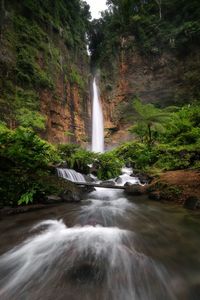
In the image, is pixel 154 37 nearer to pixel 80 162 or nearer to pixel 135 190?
pixel 80 162

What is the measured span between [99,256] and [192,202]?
3290 millimetres

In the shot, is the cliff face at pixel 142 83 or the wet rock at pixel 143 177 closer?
the wet rock at pixel 143 177

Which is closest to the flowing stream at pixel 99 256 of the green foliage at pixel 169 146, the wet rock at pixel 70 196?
the wet rock at pixel 70 196

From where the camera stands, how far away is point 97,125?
25.8 m

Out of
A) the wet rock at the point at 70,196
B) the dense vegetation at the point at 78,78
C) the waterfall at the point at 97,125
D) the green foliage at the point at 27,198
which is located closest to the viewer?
the green foliage at the point at 27,198

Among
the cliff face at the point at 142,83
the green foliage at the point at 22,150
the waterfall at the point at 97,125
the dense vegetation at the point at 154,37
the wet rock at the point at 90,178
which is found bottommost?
the wet rock at the point at 90,178

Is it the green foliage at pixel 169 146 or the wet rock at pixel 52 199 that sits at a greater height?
the green foliage at pixel 169 146

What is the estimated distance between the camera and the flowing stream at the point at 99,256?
2248 mm

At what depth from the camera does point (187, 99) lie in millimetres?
22453

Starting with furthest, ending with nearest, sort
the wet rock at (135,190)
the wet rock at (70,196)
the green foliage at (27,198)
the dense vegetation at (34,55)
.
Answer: the dense vegetation at (34,55) → the wet rock at (135,190) → the wet rock at (70,196) → the green foliage at (27,198)

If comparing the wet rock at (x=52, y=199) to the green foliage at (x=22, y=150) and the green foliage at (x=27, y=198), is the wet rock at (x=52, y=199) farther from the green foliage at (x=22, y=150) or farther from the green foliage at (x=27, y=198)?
the green foliage at (x=22, y=150)

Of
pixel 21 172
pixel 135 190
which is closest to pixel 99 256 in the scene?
pixel 21 172

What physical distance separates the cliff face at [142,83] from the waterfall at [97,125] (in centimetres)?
66

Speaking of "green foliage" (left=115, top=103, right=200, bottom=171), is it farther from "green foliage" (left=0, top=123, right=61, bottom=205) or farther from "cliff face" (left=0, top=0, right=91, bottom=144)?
"cliff face" (left=0, top=0, right=91, bottom=144)
